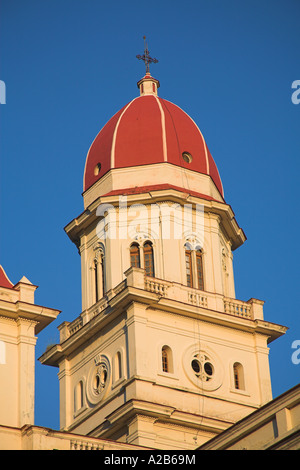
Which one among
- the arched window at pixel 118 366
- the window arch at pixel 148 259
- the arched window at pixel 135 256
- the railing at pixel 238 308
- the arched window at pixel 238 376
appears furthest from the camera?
the arched window at pixel 135 256

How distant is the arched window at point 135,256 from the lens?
6178 cm

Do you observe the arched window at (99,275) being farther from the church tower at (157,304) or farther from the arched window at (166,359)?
the arched window at (166,359)

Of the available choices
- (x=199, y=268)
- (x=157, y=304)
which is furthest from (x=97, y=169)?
(x=157, y=304)

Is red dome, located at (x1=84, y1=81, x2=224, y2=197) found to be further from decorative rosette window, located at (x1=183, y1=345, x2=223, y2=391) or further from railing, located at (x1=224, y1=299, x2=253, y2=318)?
decorative rosette window, located at (x1=183, y1=345, x2=223, y2=391)

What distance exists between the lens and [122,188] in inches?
2506

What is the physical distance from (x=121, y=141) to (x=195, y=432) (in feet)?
51.1

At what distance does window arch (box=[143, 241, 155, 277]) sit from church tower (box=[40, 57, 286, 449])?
5 centimetres

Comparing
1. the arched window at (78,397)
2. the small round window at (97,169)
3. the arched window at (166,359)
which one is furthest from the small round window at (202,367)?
the small round window at (97,169)

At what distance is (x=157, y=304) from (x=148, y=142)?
9.61 meters

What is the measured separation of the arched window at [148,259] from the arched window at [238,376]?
559cm

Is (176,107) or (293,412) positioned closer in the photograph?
→ (293,412)

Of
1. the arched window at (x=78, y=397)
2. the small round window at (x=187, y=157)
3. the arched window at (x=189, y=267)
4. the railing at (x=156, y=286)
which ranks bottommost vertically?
the arched window at (x=78, y=397)

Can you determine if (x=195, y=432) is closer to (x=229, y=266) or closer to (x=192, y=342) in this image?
(x=192, y=342)
